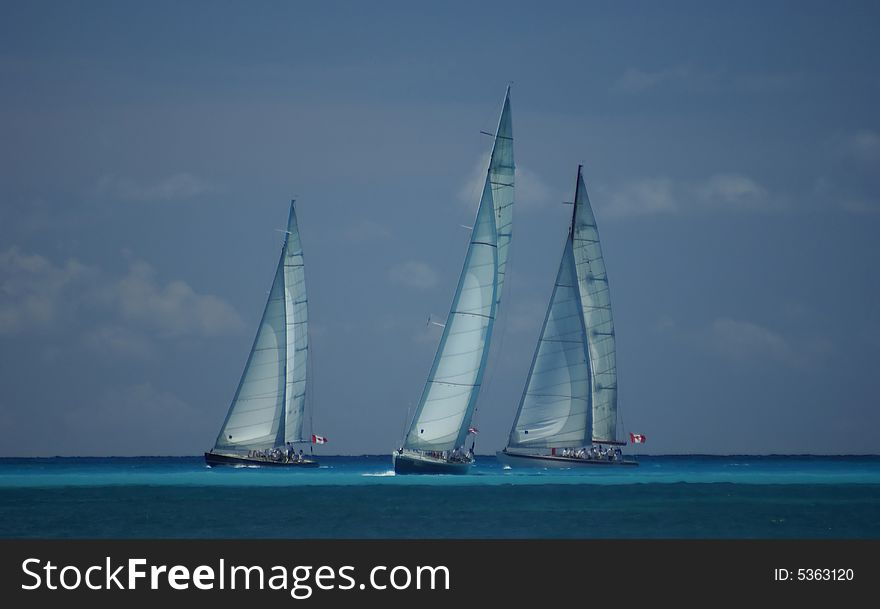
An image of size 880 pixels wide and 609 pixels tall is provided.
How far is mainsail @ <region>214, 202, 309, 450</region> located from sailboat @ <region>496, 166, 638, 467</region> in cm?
1727

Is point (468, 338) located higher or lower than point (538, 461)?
higher

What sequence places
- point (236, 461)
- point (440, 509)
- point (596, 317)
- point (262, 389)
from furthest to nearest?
point (596, 317), point (236, 461), point (262, 389), point (440, 509)

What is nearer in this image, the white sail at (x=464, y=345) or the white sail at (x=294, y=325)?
the white sail at (x=464, y=345)

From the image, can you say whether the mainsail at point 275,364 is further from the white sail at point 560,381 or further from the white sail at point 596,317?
the white sail at point 596,317

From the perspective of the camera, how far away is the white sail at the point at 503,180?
90125 mm

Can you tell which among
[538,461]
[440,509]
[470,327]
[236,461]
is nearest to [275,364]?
[236,461]

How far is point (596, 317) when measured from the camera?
11069cm

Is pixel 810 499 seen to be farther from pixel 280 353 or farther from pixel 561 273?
pixel 280 353

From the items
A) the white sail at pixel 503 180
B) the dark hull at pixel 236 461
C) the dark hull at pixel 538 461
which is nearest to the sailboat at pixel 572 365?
the dark hull at pixel 538 461

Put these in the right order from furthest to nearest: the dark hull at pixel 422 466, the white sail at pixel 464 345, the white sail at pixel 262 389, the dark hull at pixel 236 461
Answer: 1. the dark hull at pixel 236 461
2. the white sail at pixel 262 389
3. the dark hull at pixel 422 466
4. the white sail at pixel 464 345

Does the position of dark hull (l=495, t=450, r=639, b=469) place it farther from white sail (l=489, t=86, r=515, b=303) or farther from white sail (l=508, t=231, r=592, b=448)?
white sail (l=489, t=86, r=515, b=303)

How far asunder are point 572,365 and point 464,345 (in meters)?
18.2

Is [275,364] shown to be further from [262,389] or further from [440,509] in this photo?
[440,509]

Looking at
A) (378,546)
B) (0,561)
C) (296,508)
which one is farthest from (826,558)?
(296,508)
